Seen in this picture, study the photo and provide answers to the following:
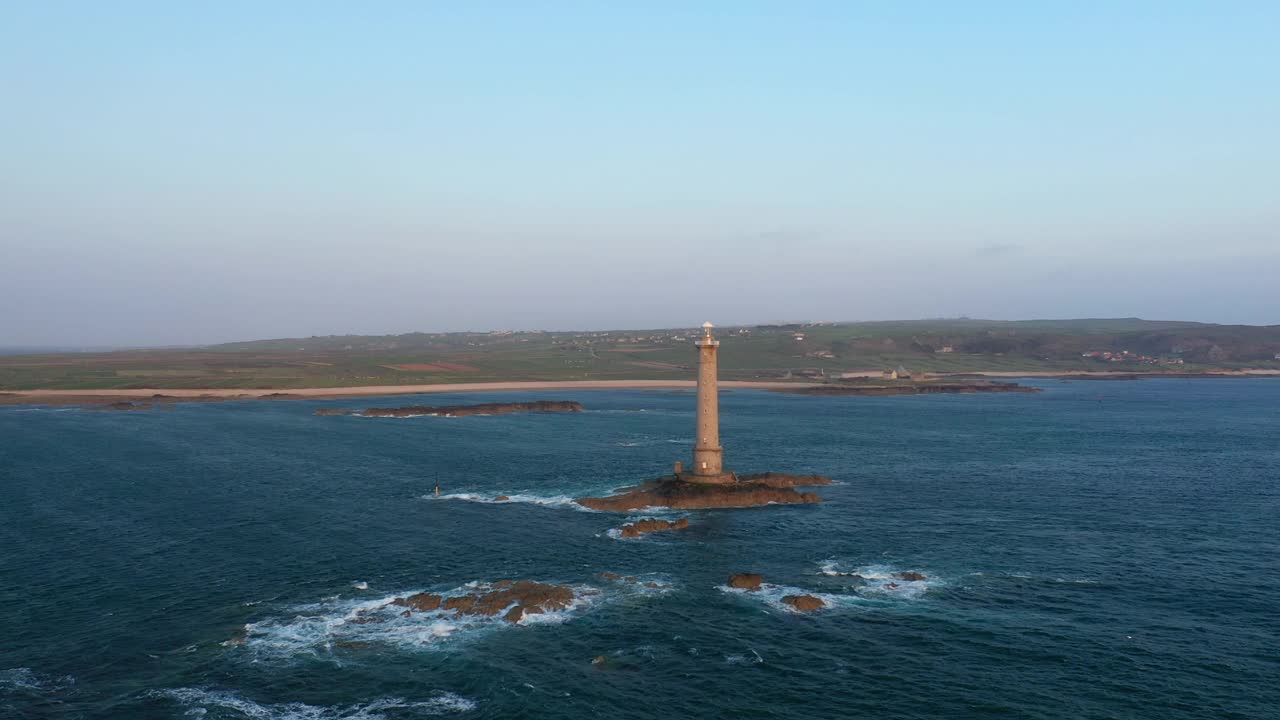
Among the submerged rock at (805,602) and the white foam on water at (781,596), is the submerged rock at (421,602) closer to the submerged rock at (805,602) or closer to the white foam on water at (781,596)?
the white foam on water at (781,596)

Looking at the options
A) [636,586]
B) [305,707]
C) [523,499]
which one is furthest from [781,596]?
[523,499]

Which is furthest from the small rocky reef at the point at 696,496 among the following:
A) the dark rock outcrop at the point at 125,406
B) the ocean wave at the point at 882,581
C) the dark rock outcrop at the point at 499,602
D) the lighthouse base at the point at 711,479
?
the dark rock outcrop at the point at 125,406

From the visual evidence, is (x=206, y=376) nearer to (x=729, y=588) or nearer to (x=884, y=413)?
A: (x=884, y=413)

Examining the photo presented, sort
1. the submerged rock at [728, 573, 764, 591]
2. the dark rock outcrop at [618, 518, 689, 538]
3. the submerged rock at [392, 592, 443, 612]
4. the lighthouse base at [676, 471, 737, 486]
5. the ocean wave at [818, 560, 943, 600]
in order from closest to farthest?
the submerged rock at [392, 592, 443, 612] → the ocean wave at [818, 560, 943, 600] → the submerged rock at [728, 573, 764, 591] → the dark rock outcrop at [618, 518, 689, 538] → the lighthouse base at [676, 471, 737, 486]

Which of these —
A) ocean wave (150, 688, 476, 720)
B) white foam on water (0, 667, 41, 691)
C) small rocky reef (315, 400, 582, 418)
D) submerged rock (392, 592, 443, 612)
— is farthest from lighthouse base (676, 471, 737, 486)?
small rocky reef (315, 400, 582, 418)

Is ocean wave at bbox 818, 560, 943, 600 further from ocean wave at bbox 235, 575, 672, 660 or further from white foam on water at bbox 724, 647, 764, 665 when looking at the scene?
ocean wave at bbox 235, 575, 672, 660

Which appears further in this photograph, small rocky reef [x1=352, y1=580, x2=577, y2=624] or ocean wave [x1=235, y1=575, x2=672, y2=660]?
small rocky reef [x1=352, y1=580, x2=577, y2=624]

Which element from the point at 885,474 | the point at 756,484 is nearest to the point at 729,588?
the point at 756,484
